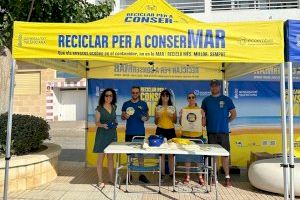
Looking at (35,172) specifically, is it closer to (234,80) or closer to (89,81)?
(89,81)

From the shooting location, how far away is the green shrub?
683 cm

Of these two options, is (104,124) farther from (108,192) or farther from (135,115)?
(108,192)

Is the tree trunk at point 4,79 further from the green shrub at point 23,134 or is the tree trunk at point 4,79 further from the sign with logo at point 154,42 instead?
the sign with logo at point 154,42

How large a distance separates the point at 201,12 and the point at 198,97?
46.3 ft

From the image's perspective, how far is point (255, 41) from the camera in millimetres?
5203

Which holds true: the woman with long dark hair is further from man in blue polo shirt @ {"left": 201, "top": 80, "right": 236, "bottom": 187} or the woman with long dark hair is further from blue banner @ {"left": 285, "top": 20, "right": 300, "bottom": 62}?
blue banner @ {"left": 285, "top": 20, "right": 300, "bottom": 62}

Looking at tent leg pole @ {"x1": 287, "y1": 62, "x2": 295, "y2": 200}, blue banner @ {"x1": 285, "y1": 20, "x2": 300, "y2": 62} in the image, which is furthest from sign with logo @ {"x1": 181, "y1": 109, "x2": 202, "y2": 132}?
blue banner @ {"x1": 285, "y1": 20, "x2": 300, "y2": 62}

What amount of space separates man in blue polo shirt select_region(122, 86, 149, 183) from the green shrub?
67.7 inches

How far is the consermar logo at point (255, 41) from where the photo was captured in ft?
17.0

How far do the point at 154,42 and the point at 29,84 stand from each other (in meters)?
21.6

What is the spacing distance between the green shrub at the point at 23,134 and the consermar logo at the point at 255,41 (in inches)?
167

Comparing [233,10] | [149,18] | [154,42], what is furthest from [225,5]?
[154,42]

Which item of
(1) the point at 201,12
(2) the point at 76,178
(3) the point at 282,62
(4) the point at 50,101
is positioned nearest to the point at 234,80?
(3) the point at 282,62

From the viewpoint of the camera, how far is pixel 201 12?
21.5 meters
